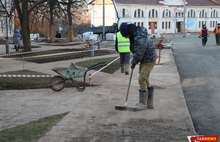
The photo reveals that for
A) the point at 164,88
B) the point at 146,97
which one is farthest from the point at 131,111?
the point at 164,88

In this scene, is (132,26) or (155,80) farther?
(155,80)

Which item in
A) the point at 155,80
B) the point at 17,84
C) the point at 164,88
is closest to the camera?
the point at 164,88

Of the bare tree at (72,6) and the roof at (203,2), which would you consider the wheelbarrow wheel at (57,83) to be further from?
the roof at (203,2)

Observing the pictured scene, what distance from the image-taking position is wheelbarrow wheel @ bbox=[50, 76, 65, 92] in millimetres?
9055

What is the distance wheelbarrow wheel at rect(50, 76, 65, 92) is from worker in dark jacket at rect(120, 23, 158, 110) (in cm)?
288

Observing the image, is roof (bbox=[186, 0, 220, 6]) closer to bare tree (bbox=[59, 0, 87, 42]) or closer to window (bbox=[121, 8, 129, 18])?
window (bbox=[121, 8, 129, 18])

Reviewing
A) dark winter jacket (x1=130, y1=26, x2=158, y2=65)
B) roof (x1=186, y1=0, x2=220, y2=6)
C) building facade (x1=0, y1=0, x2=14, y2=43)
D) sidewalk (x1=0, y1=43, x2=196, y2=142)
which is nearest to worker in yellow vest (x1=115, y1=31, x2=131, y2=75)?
sidewalk (x1=0, y1=43, x2=196, y2=142)

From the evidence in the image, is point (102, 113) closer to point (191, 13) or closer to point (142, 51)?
point (142, 51)

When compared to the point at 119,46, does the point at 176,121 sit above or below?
below

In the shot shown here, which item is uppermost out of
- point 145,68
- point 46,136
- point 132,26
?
point 132,26

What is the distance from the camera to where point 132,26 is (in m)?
6.69

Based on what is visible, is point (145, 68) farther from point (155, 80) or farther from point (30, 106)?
point (155, 80)

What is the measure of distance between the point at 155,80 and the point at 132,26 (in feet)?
14.6

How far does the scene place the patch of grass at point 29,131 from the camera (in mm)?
5238
